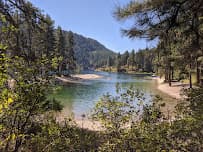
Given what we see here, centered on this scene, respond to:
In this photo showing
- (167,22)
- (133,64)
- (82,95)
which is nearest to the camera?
(167,22)

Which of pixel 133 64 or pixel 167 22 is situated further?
pixel 133 64

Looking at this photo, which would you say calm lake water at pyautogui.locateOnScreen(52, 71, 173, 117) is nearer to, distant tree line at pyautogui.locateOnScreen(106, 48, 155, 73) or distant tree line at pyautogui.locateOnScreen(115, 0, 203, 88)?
distant tree line at pyautogui.locateOnScreen(115, 0, 203, 88)

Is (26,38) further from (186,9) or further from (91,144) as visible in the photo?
(186,9)

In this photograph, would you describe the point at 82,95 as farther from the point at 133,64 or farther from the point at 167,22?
the point at 133,64

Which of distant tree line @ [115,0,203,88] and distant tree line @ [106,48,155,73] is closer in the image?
distant tree line @ [115,0,203,88]

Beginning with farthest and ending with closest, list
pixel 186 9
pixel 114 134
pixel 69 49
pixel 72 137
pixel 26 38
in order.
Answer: pixel 69 49, pixel 26 38, pixel 186 9, pixel 72 137, pixel 114 134

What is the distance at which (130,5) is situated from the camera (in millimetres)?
4133

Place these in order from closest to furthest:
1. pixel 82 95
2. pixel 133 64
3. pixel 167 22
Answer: pixel 167 22 → pixel 82 95 → pixel 133 64

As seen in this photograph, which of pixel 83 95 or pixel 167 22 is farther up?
pixel 167 22

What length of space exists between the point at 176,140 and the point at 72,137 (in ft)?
5.58

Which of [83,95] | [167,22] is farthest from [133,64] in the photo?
[167,22]

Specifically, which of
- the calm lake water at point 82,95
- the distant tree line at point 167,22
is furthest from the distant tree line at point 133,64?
the distant tree line at point 167,22

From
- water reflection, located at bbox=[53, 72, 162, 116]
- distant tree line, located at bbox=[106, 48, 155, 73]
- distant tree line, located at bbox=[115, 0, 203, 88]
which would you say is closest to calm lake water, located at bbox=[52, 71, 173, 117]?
water reflection, located at bbox=[53, 72, 162, 116]

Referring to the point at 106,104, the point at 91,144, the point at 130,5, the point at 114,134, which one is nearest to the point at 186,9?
the point at 130,5
